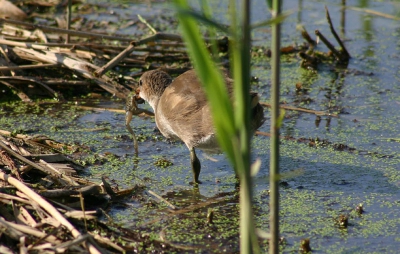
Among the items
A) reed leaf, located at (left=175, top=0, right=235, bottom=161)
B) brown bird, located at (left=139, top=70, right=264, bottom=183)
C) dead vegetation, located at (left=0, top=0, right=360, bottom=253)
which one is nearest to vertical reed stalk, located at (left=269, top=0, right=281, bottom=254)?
reed leaf, located at (left=175, top=0, right=235, bottom=161)

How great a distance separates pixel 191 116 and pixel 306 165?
1.09m

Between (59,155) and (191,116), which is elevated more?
(191,116)

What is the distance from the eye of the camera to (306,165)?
5.19 metres

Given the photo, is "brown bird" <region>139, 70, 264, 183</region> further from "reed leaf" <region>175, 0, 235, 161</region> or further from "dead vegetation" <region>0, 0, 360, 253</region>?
"reed leaf" <region>175, 0, 235, 161</region>

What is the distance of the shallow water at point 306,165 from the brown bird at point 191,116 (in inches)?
10.9

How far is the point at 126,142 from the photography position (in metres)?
5.77

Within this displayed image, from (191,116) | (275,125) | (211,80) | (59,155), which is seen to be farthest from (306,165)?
(211,80)

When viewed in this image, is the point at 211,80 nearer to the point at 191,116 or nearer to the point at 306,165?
the point at 191,116

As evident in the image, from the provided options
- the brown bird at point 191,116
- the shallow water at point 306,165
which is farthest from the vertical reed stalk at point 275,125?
the brown bird at point 191,116

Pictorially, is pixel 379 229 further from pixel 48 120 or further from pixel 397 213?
pixel 48 120

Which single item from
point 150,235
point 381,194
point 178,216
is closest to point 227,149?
point 150,235

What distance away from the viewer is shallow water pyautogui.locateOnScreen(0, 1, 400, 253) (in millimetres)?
4020

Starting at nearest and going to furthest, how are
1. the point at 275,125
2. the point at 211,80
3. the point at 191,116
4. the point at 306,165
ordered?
1. the point at 211,80
2. the point at 275,125
3. the point at 191,116
4. the point at 306,165

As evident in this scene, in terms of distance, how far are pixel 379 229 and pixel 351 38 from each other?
15.8ft
